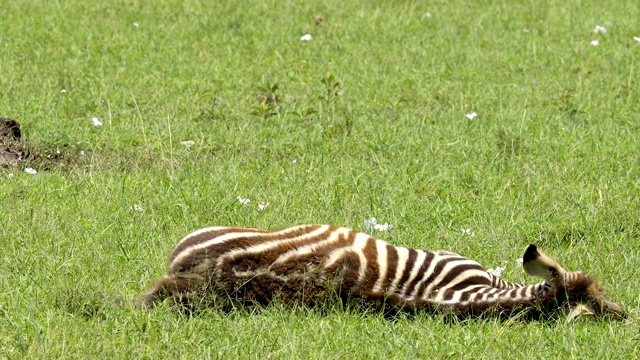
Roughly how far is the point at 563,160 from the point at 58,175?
3.90 m

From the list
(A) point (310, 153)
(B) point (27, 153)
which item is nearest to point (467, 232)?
(A) point (310, 153)

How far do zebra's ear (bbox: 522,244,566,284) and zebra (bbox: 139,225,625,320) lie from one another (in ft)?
0.06

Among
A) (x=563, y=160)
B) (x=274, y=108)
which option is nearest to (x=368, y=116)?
(x=274, y=108)

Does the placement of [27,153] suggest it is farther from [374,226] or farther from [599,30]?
Result: [599,30]

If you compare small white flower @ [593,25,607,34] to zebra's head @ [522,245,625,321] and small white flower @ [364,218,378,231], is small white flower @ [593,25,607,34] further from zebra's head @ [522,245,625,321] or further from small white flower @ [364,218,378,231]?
zebra's head @ [522,245,625,321]

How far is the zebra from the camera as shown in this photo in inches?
208

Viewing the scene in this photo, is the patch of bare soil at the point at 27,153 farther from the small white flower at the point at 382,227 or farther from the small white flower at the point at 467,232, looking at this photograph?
the small white flower at the point at 467,232

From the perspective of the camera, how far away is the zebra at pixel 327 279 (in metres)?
5.28

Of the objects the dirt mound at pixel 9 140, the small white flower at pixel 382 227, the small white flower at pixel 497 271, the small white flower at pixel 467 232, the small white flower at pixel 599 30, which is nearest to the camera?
the small white flower at pixel 497 271

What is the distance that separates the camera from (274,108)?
380 inches

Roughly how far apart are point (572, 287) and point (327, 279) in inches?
46.5

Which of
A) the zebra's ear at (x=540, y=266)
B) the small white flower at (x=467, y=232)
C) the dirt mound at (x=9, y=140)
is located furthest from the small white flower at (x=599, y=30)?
the zebra's ear at (x=540, y=266)

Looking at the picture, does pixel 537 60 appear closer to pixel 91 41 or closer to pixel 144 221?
pixel 91 41

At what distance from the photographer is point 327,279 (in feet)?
17.7
